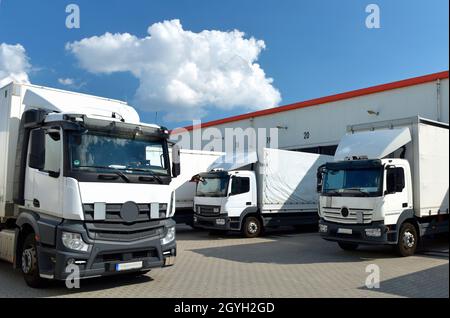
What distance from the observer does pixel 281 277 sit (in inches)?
314

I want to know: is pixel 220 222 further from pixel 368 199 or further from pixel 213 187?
pixel 368 199

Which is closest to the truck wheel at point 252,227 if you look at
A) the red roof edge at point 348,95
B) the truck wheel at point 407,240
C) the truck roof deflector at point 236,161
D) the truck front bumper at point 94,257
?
the truck roof deflector at point 236,161

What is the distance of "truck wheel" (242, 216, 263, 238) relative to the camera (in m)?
14.7

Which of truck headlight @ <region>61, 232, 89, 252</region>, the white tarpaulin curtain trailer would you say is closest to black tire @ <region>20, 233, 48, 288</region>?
truck headlight @ <region>61, 232, 89, 252</region>

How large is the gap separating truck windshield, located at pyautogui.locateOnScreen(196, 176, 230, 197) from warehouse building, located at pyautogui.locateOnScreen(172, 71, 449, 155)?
844 centimetres

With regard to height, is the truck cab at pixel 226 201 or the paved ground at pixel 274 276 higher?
the truck cab at pixel 226 201

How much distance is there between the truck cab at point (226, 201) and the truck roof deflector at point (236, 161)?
14.4 inches

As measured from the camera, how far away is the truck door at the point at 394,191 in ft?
32.2

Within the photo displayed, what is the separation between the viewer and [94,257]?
246 inches

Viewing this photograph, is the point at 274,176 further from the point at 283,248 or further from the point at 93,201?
the point at 93,201

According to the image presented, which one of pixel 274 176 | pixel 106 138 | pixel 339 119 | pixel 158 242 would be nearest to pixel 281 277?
pixel 158 242

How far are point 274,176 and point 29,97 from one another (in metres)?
10.0

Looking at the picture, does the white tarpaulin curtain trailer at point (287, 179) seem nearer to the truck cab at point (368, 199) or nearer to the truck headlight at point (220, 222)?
the truck headlight at point (220, 222)

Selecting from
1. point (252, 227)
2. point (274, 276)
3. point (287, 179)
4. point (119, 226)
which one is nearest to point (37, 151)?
point (119, 226)
